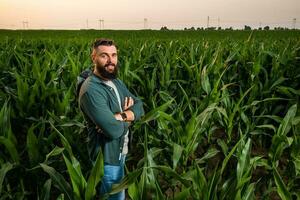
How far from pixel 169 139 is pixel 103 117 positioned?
0.79 meters

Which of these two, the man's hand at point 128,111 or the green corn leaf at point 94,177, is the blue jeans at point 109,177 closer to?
the man's hand at point 128,111

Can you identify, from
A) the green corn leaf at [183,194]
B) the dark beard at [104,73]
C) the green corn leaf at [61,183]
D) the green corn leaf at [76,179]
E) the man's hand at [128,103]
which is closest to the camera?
the green corn leaf at [183,194]

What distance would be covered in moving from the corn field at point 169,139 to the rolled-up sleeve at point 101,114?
0.19 meters

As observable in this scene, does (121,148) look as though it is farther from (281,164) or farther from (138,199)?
(281,164)

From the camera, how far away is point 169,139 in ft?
9.12

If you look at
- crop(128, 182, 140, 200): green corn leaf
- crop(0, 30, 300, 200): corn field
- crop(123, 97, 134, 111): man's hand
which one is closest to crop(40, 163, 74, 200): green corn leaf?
crop(0, 30, 300, 200): corn field

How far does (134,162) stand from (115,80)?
1.49 meters

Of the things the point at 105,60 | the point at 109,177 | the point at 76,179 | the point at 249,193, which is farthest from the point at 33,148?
the point at 249,193

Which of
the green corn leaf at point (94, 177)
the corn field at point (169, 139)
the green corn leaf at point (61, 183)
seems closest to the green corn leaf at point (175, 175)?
the corn field at point (169, 139)

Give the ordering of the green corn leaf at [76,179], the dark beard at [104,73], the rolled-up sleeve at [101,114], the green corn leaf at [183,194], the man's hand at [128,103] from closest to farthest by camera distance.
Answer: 1. the green corn leaf at [183,194]
2. the green corn leaf at [76,179]
3. the rolled-up sleeve at [101,114]
4. the dark beard at [104,73]
5. the man's hand at [128,103]

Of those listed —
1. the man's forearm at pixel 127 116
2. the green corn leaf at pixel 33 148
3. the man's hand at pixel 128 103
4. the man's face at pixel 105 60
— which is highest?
the man's face at pixel 105 60

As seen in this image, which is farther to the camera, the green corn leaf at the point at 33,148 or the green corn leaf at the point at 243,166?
the green corn leaf at the point at 33,148

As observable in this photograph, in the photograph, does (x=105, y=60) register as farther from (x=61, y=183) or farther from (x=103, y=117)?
(x=61, y=183)

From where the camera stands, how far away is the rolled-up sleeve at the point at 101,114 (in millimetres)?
2107
